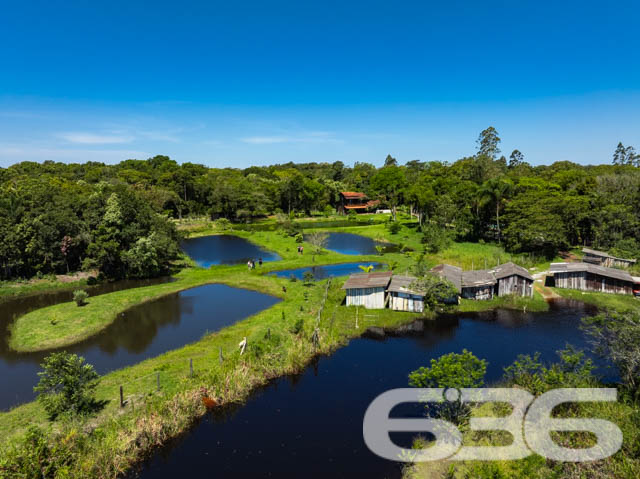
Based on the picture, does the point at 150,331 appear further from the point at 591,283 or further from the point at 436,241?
the point at 591,283

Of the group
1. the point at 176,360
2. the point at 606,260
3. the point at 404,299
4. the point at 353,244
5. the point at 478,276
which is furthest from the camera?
the point at 353,244

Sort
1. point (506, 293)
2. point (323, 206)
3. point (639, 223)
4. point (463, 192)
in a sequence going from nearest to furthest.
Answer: point (506, 293) < point (639, 223) < point (463, 192) < point (323, 206)

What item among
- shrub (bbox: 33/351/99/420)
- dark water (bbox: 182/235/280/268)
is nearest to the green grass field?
shrub (bbox: 33/351/99/420)

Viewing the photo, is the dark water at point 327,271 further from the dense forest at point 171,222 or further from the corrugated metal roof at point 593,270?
the corrugated metal roof at point 593,270

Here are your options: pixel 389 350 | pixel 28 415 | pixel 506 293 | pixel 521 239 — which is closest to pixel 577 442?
pixel 389 350

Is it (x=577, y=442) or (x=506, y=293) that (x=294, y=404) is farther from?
(x=506, y=293)

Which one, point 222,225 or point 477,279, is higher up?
point 222,225

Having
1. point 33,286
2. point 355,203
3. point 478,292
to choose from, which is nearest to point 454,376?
point 478,292
